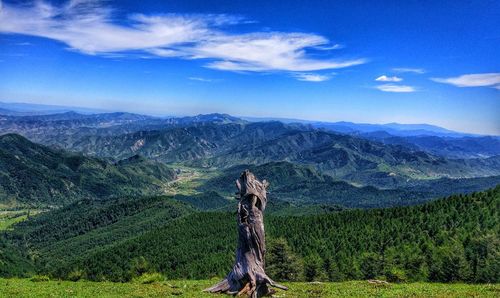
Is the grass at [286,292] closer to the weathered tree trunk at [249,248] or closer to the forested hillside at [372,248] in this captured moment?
the weathered tree trunk at [249,248]

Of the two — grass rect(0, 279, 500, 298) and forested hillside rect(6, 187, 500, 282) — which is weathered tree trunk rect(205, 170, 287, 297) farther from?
forested hillside rect(6, 187, 500, 282)

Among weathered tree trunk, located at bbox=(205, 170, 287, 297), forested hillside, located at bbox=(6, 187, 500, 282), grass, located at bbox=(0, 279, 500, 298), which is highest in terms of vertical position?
weathered tree trunk, located at bbox=(205, 170, 287, 297)

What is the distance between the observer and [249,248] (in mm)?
37250

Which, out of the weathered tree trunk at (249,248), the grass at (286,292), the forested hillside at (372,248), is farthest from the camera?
the forested hillside at (372,248)

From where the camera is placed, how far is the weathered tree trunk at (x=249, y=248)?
1431 inches

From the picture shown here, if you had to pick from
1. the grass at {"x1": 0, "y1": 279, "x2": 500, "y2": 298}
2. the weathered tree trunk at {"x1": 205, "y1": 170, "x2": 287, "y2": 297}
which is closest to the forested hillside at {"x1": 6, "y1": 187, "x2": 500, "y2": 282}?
the grass at {"x1": 0, "y1": 279, "x2": 500, "y2": 298}

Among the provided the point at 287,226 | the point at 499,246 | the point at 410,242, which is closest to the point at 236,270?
the point at 499,246

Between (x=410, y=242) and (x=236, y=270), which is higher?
(x=236, y=270)

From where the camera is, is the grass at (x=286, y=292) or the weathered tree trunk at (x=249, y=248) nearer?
the weathered tree trunk at (x=249, y=248)

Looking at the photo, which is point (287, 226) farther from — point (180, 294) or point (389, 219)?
point (180, 294)

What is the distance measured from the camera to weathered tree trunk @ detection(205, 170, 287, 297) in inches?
1431

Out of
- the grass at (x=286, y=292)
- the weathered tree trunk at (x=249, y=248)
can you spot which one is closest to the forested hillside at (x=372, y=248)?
the grass at (x=286, y=292)

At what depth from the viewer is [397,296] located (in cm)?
3988

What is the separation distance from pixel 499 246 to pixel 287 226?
110 m
